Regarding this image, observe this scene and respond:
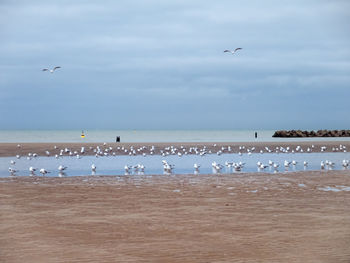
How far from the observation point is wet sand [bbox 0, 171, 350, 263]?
745cm

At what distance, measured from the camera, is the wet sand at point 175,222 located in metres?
7.45

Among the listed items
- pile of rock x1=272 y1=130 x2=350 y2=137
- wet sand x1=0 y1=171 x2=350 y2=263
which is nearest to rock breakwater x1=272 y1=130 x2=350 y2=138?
pile of rock x1=272 y1=130 x2=350 y2=137

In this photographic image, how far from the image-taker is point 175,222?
987 centimetres

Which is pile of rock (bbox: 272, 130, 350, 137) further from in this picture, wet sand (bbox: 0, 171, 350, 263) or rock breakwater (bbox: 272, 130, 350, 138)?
wet sand (bbox: 0, 171, 350, 263)

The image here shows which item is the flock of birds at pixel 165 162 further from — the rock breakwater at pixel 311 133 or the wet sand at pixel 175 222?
the rock breakwater at pixel 311 133

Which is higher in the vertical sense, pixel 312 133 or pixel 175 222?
pixel 312 133

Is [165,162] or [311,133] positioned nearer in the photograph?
[165,162]

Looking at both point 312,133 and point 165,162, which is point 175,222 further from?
point 312,133

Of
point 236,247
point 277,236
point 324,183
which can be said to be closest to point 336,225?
point 277,236

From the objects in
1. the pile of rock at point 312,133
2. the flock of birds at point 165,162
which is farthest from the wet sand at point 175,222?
the pile of rock at point 312,133

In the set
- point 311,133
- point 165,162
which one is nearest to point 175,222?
point 165,162

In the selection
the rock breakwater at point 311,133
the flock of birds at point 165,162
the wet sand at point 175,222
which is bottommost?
the wet sand at point 175,222

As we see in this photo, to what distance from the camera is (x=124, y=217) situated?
34.6 feet

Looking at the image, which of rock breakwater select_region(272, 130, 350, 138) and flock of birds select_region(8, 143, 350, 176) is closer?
flock of birds select_region(8, 143, 350, 176)
